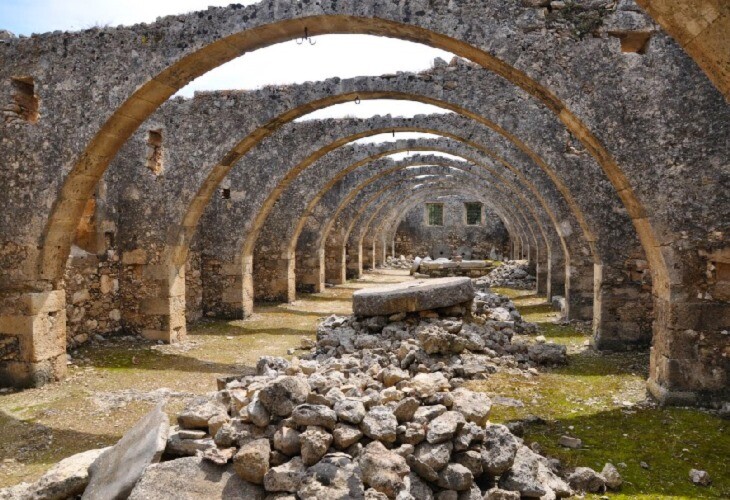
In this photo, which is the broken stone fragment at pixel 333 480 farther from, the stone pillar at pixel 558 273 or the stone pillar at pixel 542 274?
the stone pillar at pixel 542 274

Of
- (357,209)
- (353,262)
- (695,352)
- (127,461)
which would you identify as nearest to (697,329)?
(695,352)

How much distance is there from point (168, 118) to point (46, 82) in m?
2.90

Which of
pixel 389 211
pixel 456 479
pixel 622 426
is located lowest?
pixel 622 426

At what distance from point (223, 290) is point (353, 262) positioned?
34.5 ft

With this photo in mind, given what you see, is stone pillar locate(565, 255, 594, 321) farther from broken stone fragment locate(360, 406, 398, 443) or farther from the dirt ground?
broken stone fragment locate(360, 406, 398, 443)

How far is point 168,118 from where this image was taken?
29.5 ft

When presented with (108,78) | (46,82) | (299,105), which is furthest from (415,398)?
(299,105)

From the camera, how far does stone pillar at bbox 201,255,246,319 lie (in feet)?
35.9

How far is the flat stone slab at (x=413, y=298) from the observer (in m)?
7.47

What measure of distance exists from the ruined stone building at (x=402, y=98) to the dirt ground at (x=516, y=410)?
Result: 1.36 feet

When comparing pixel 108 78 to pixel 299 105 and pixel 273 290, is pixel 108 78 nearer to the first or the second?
pixel 299 105

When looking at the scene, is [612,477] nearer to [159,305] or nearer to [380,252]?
[159,305]

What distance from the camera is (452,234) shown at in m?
32.4

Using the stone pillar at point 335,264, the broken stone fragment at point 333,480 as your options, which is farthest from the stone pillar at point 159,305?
the stone pillar at point 335,264
